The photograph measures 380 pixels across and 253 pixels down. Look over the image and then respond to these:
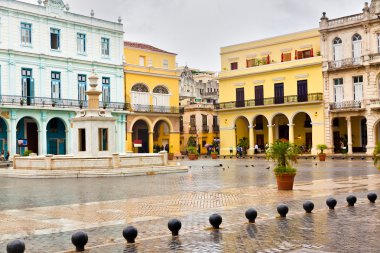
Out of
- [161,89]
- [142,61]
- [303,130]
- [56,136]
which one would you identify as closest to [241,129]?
[303,130]

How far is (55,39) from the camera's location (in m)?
43.9

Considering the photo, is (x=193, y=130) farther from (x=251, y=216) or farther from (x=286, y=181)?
(x=251, y=216)

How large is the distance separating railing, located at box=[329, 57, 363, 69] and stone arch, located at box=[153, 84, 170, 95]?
54.6ft

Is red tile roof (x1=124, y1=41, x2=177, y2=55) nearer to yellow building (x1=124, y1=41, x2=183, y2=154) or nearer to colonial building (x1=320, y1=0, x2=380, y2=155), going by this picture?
yellow building (x1=124, y1=41, x2=183, y2=154)

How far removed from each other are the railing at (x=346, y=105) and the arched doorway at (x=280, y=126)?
6933 mm

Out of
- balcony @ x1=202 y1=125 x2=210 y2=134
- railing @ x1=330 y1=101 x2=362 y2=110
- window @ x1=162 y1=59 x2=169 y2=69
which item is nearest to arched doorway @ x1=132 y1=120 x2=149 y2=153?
window @ x1=162 y1=59 x2=169 y2=69

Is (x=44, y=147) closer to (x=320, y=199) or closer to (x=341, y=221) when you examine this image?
(x=320, y=199)

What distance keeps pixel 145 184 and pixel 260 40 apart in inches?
1378

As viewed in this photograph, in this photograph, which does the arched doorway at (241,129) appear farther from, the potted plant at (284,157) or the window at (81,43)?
the potted plant at (284,157)

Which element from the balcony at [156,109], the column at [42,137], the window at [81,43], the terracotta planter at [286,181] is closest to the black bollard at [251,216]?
the terracotta planter at [286,181]

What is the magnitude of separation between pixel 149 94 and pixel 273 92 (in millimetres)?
12061

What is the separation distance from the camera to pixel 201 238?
821 centimetres

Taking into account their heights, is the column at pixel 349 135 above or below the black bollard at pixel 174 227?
above

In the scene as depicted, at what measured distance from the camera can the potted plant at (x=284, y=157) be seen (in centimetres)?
1570
